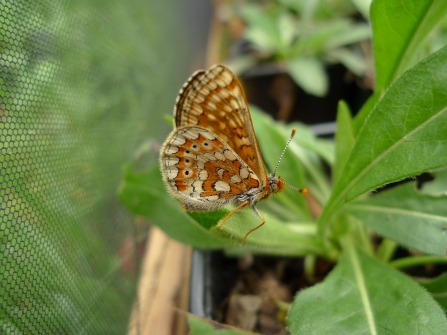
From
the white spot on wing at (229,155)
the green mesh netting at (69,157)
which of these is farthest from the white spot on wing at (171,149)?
the green mesh netting at (69,157)

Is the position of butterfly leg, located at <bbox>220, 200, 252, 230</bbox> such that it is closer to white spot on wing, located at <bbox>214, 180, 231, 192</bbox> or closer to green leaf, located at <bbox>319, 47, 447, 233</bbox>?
white spot on wing, located at <bbox>214, 180, 231, 192</bbox>

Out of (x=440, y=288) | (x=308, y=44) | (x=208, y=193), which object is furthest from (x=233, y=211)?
(x=308, y=44)

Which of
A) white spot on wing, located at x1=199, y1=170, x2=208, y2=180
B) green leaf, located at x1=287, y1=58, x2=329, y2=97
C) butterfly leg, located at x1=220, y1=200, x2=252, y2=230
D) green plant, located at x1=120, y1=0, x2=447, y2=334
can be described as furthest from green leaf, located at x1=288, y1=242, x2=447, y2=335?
green leaf, located at x1=287, y1=58, x2=329, y2=97

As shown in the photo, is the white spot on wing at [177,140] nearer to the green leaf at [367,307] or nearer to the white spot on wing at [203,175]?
the white spot on wing at [203,175]

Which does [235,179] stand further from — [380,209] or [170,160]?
[380,209]

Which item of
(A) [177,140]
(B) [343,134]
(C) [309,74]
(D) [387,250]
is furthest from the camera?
(C) [309,74]

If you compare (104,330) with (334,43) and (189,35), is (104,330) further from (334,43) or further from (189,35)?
(189,35)

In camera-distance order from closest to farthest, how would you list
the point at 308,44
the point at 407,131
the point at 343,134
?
the point at 407,131
the point at 343,134
the point at 308,44

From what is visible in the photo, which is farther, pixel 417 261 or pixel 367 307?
pixel 417 261
